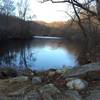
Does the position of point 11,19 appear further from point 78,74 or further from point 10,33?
point 78,74

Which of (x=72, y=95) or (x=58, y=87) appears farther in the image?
(x=58, y=87)

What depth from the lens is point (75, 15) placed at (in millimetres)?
21000

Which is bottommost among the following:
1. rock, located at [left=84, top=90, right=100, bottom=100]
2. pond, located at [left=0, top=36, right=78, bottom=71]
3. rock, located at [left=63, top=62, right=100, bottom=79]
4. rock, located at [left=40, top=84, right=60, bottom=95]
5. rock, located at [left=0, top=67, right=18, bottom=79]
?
pond, located at [left=0, top=36, right=78, bottom=71]

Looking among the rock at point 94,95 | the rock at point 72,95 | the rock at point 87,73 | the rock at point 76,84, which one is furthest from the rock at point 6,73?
the rock at point 94,95

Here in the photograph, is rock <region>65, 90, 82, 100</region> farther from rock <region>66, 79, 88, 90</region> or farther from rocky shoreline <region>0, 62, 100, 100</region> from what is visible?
rock <region>66, 79, 88, 90</region>

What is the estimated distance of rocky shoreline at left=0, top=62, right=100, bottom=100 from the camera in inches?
189

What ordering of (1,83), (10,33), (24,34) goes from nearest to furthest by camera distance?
(1,83), (10,33), (24,34)

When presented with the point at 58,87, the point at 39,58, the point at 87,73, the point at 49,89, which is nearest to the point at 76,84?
the point at 58,87

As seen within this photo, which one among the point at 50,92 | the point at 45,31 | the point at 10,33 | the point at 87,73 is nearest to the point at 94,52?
the point at 87,73

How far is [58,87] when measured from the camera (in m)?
5.18

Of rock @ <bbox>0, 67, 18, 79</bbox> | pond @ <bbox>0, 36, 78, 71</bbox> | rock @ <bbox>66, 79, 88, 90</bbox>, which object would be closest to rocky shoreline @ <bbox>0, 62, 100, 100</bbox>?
rock @ <bbox>66, 79, 88, 90</bbox>

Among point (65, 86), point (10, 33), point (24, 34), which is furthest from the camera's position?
point (24, 34)

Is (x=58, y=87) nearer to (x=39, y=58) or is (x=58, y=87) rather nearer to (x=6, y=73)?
(x=6, y=73)

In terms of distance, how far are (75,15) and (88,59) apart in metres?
4.02
